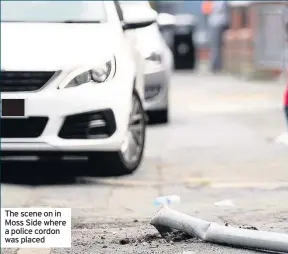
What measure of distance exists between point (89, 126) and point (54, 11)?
1.11m

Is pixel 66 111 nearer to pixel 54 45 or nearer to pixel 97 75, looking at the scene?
pixel 97 75

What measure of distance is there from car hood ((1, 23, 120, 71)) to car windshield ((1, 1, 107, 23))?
0.16m

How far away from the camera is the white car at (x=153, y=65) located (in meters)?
7.94

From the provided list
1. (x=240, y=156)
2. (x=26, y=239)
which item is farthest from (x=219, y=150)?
(x=26, y=239)

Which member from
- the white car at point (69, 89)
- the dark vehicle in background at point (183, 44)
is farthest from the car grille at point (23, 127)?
the dark vehicle in background at point (183, 44)

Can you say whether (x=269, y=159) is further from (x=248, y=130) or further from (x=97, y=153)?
(x=248, y=130)

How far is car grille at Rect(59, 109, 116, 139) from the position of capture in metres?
6.60

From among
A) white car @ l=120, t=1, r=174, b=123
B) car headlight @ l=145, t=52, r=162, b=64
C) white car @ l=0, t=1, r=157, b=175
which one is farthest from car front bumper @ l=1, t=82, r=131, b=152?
car headlight @ l=145, t=52, r=162, b=64

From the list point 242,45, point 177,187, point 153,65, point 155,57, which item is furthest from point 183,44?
point 177,187

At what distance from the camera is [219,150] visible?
28.1 feet

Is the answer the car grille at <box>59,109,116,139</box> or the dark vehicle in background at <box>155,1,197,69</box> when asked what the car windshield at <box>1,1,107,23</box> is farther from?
the dark vehicle in background at <box>155,1,197,69</box>

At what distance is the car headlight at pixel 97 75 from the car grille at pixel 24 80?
0.54ft

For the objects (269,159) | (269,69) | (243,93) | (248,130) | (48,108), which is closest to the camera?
(48,108)

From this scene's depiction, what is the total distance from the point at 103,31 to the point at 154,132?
3507mm
